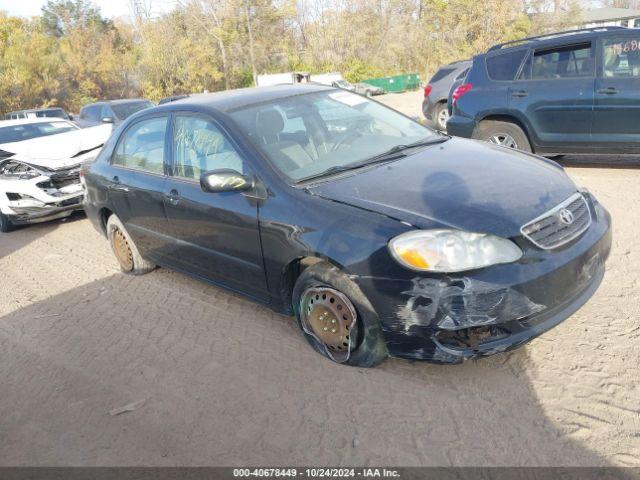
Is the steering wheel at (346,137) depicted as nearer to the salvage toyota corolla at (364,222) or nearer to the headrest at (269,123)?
the salvage toyota corolla at (364,222)

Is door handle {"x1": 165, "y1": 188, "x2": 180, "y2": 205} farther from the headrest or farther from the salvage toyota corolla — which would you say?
the headrest

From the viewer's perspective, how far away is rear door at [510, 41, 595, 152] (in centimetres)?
659

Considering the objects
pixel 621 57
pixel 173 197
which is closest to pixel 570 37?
pixel 621 57

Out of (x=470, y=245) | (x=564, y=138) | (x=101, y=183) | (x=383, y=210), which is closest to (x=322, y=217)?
(x=383, y=210)

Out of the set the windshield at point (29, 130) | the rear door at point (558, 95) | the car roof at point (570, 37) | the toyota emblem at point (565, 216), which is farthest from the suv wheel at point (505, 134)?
the windshield at point (29, 130)

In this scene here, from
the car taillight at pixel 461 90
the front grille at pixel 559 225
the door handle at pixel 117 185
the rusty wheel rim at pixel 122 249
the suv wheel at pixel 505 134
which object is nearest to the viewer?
the front grille at pixel 559 225

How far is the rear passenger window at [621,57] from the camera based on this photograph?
6.31m

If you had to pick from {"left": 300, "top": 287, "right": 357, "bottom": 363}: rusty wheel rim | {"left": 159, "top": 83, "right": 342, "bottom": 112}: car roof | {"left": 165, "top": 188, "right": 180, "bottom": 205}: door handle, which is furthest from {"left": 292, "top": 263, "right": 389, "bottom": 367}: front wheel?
{"left": 159, "top": 83, "right": 342, "bottom": 112}: car roof

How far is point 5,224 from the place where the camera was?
7742mm

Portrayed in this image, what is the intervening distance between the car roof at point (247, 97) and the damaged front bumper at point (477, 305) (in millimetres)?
1804

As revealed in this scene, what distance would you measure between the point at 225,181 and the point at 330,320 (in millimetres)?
1092

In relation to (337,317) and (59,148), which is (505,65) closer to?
(337,317)

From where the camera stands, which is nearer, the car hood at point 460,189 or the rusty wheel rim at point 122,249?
the car hood at point 460,189

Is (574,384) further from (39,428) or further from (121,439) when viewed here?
(39,428)
